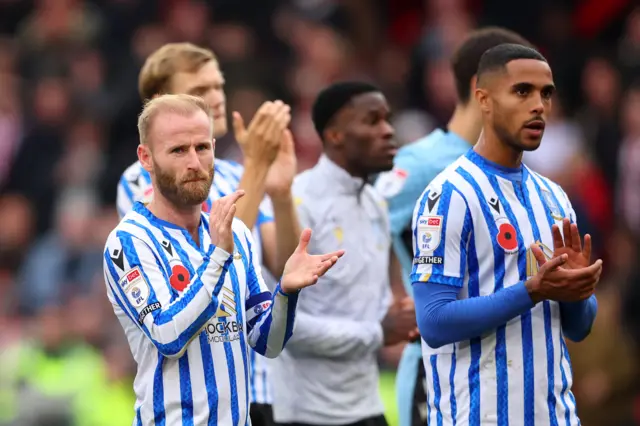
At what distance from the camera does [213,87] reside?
21.5 ft

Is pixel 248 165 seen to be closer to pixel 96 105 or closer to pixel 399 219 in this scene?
pixel 399 219

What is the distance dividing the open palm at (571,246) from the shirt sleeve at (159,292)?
1230mm

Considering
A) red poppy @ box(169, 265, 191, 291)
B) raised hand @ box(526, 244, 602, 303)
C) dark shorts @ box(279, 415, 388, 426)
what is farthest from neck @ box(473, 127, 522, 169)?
dark shorts @ box(279, 415, 388, 426)

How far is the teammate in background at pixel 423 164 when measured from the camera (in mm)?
6422

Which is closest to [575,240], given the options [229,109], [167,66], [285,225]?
[285,225]

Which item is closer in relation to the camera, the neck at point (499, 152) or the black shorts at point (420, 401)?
Answer: the neck at point (499, 152)

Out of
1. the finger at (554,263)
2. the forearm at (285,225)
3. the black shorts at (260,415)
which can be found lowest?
the black shorts at (260,415)

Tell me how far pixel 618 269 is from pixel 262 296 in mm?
6377

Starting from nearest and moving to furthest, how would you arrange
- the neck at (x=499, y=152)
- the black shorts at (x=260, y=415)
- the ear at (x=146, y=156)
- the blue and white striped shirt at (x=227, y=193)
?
the ear at (x=146, y=156) < the neck at (x=499, y=152) < the blue and white striped shirt at (x=227, y=193) < the black shorts at (x=260, y=415)

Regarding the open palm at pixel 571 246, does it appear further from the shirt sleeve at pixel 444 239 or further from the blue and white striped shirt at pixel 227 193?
the blue and white striped shirt at pixel 227 193

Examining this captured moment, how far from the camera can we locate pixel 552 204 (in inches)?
203

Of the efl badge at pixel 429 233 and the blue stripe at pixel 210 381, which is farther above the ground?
the efl badge at pixel 429 233

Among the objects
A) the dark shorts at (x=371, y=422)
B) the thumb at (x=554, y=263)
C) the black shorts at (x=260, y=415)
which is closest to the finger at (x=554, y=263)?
the thumb at (x=554, y=263)

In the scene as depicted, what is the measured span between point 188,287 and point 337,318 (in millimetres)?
1889
